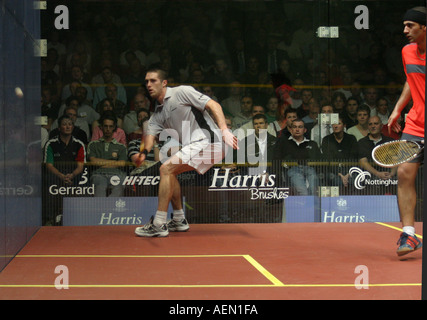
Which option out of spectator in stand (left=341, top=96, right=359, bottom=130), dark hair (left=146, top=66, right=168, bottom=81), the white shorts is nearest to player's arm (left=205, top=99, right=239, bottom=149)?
the white shorts

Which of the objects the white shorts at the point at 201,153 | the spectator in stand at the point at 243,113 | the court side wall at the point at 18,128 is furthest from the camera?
the spectator in stand at the point at 243,113

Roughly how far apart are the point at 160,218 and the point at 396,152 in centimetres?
187

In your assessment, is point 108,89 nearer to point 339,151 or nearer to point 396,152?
point 339,151

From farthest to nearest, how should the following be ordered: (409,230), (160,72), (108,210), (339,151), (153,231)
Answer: (339,151) < (108,210) < (160,72) < (153,231) < (409,230)

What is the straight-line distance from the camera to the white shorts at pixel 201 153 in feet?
17.8

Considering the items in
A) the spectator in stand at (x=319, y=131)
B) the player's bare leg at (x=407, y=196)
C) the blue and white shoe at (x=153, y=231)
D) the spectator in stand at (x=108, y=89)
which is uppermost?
the spectator in stand at (x=108, y=89)

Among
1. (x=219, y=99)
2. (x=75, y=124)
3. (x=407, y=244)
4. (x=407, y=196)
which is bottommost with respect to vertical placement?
(x=407, y=244)

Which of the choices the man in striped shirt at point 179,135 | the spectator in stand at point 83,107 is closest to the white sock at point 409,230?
the man in striped shirt at point 179,135

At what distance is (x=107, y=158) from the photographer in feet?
20.7

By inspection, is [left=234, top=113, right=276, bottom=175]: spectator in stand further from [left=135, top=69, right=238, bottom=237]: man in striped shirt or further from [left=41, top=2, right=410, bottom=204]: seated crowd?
[left=135, top=69, right=238, bottom=237]: man in striped shirt

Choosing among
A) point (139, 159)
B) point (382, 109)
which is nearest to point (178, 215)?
point (139, 159)

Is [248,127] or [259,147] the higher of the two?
[248,127]

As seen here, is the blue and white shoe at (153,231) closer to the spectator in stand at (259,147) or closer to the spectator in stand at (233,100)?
the spectator in stand at (259,147)

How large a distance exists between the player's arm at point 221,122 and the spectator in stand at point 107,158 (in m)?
1.07
